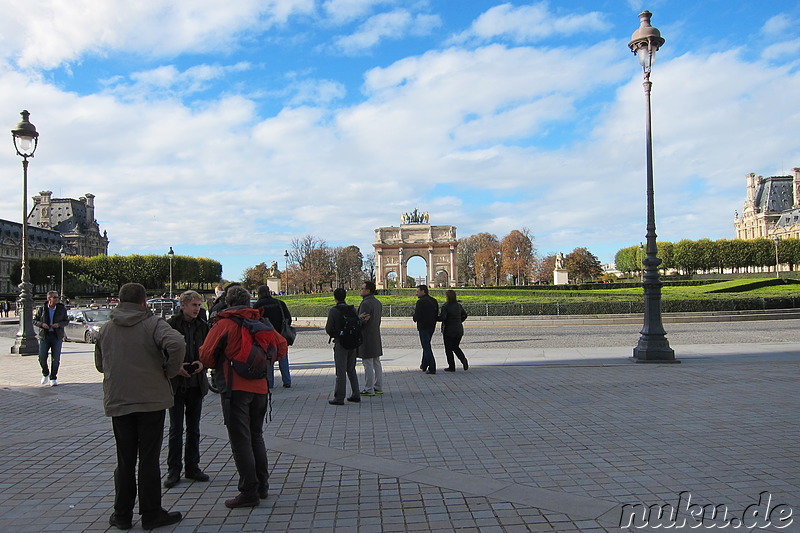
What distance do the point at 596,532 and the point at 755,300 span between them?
95.6 feet

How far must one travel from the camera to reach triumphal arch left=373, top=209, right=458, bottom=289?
10651 cm

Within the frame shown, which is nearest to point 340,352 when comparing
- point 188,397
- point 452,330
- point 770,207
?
point 188,397

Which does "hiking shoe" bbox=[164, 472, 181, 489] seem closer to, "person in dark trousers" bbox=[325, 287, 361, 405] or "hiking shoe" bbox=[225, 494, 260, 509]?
"hiking shoe" bbox=[225, 494, 260, 509]

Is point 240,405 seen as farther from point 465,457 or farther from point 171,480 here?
point 465,457

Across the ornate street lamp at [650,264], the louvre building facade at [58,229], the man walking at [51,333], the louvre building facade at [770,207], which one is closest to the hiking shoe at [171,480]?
the man walking at [51,333]

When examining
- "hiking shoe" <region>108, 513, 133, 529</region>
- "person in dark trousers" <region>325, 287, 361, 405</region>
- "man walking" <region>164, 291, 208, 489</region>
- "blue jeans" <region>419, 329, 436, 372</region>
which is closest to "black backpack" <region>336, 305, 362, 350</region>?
"person in dark trousers" <region>325, 287, 361, 405</region>

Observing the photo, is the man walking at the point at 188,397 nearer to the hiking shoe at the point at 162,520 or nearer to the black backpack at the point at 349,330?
the hiking shoe at the point at 162,520

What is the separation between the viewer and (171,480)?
5492 millimetres

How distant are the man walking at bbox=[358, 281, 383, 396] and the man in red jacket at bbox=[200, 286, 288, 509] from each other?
4440 millimetres

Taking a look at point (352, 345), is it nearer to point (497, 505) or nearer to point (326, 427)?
point (326, 427)

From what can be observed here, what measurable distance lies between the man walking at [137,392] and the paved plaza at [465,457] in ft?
0.91

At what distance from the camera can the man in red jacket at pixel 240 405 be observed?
4879mm

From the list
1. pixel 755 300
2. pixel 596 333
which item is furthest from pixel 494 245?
pixel 596 333

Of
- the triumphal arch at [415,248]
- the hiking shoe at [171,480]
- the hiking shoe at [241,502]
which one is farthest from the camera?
the triumphal arch at [415,248]
